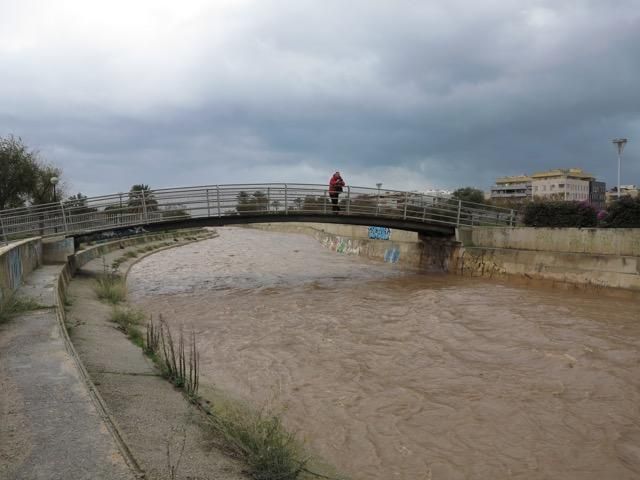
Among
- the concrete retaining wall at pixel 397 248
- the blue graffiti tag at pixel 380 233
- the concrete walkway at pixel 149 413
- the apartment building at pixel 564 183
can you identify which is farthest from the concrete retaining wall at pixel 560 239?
the apartment building at pixel 564 183

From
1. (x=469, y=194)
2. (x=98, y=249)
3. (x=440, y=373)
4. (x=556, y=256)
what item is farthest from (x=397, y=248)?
(x=469, y=194)

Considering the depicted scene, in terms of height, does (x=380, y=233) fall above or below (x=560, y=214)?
below

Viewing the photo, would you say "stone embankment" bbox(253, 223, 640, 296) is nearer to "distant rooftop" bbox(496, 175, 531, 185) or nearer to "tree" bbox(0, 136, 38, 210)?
"tree" bbox(0, 136, 38, 210)

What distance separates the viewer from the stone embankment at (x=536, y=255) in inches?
595

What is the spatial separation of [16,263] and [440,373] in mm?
9253

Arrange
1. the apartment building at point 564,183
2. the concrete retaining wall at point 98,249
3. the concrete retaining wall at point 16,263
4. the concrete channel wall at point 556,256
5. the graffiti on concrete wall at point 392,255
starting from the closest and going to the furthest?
the concrete retaining wall at point 16,263 → the concrete channel wall at point 556,256 → the concrete retaining wall at point 98,249 → the graffiti on concrete wall at point 392,255 → the apartment building at point 564,183

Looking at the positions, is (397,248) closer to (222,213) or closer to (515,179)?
(222,213)

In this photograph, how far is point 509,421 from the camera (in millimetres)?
6035

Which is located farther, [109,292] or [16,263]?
[109,292]

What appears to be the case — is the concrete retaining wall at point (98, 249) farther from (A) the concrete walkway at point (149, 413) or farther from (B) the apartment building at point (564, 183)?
(B) the apartment building at point (564, 183)

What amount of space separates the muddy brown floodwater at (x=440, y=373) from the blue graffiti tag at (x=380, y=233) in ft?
41.6

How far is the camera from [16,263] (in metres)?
11.2

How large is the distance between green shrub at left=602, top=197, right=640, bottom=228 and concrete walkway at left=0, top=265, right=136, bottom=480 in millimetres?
15853

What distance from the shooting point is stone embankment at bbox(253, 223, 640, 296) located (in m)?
15.1
